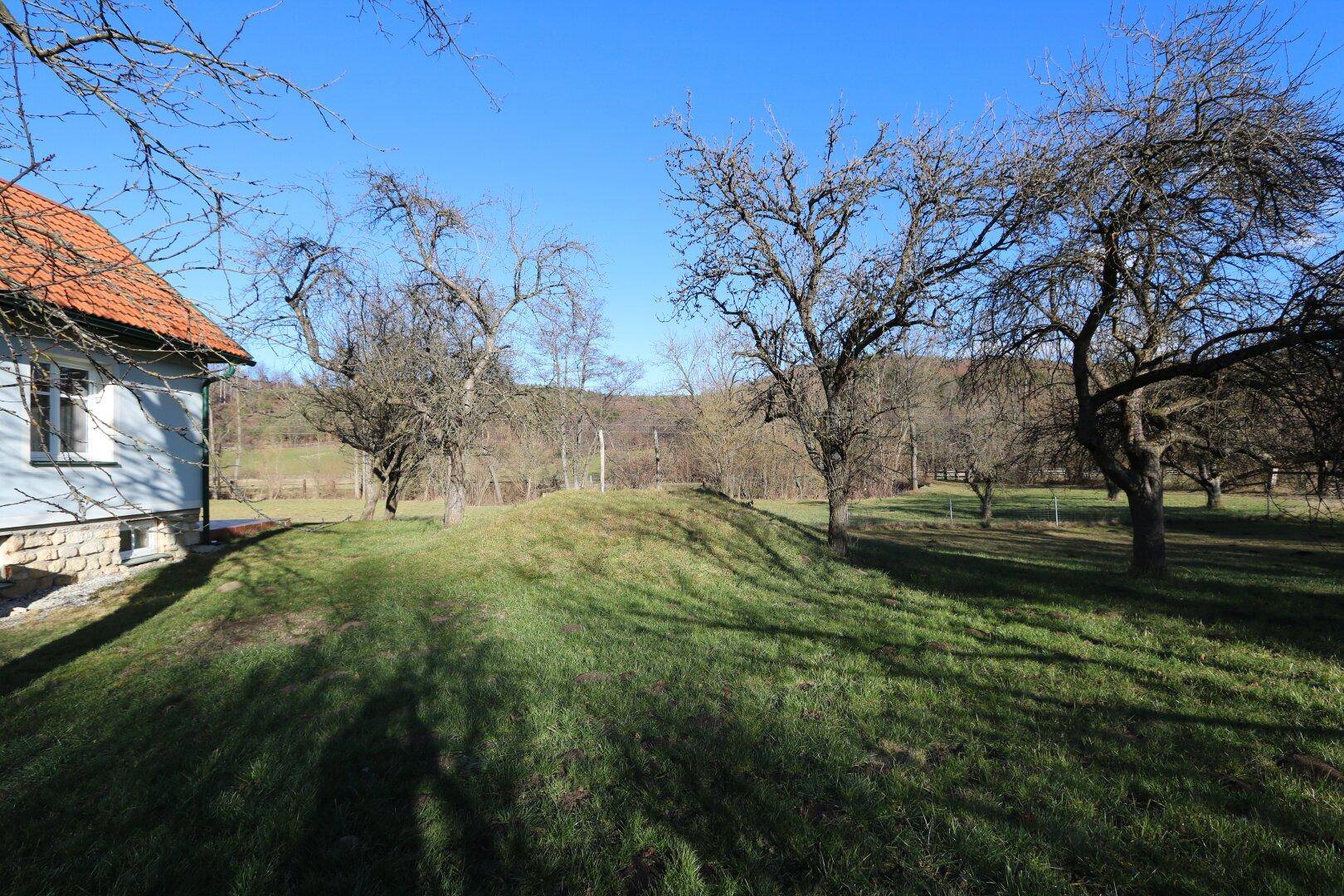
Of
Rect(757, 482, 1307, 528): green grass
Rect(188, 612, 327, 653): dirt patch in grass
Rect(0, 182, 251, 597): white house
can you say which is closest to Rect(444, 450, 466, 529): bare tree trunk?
Rect(0, 182, 251, 597): white house

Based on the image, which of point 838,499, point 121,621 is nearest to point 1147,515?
point 838,499

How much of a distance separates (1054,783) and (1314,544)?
61.9ft

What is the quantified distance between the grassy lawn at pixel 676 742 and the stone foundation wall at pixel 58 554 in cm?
134

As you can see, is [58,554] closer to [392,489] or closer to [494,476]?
[392,489]

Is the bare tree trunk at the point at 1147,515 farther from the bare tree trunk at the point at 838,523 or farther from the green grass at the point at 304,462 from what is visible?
the green grass at the point at 304,462

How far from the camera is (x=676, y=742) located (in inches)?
148

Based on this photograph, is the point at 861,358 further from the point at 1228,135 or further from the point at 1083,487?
the point at 1083,487

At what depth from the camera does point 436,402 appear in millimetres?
14711

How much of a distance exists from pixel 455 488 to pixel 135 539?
6719mm

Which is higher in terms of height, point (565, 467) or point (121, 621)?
point (565, 467)

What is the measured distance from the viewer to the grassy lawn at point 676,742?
2623 millimetres

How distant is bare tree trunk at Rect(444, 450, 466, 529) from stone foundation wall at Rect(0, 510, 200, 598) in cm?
638

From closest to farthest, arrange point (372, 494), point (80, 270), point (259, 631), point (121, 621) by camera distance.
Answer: point (80, 270), point (259, 631), point (121, 621), point (372, 494)

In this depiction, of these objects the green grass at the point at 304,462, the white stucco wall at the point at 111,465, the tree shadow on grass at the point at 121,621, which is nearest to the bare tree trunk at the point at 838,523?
the white stucco wall at the point at 111,465
